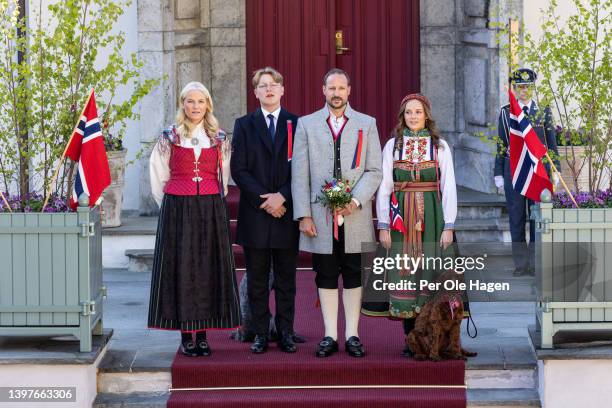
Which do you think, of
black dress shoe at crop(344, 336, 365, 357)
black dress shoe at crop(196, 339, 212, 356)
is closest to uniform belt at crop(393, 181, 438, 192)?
black dress shoe at crop(344, 336, 365, 357)

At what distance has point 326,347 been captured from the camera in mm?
8406

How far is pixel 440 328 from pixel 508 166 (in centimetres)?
294

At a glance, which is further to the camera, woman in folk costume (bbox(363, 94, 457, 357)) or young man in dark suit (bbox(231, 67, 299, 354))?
young man in dark suit (bbox(231, 67, 299, 354))

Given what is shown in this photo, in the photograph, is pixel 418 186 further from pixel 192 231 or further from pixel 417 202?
pixel 192 231

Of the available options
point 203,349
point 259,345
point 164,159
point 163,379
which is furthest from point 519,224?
point 163,379

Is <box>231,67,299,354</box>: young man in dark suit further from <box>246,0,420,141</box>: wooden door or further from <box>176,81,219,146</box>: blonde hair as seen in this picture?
<box>246,0,420,141</box>: wooden door

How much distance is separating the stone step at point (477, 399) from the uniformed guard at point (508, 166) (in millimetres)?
2641

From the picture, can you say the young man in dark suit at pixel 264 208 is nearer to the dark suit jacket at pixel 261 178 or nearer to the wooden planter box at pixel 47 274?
the dark suit jacket at pixel 261 178

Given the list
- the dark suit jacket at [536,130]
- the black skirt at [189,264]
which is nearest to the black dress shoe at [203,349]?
the black skirt at [189,264]

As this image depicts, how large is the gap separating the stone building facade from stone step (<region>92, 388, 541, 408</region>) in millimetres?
4266

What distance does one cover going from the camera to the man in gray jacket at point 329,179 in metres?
8.38

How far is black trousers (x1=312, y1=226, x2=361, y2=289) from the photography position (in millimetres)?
8445

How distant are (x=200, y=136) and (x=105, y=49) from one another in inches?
166

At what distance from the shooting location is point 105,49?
1239 cm
